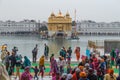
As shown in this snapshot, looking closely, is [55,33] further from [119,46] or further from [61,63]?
[61,63]

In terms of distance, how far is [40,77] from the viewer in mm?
14547

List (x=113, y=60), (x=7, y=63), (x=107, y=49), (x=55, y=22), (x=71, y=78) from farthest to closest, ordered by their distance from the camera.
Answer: (x=55, y=22), (x=107, y=49), (x=113, y=60), (x=7, y=63), (x=71, y=78)

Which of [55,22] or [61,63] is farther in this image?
[55,22]

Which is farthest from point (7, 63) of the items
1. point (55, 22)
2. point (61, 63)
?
point (55, 22)

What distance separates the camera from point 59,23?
432ft

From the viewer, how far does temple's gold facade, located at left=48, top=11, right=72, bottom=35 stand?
430ft

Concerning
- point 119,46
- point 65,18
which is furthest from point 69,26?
point 119,46

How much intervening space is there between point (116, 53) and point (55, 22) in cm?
11267

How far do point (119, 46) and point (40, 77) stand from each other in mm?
11578

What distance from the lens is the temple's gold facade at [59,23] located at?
430 ft

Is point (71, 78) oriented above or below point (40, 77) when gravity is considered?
above

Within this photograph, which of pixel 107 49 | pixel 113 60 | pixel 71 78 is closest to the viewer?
pixel 71 78

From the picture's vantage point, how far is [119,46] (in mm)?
25156

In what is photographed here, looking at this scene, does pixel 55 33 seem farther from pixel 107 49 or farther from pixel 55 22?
pixel 107 49
